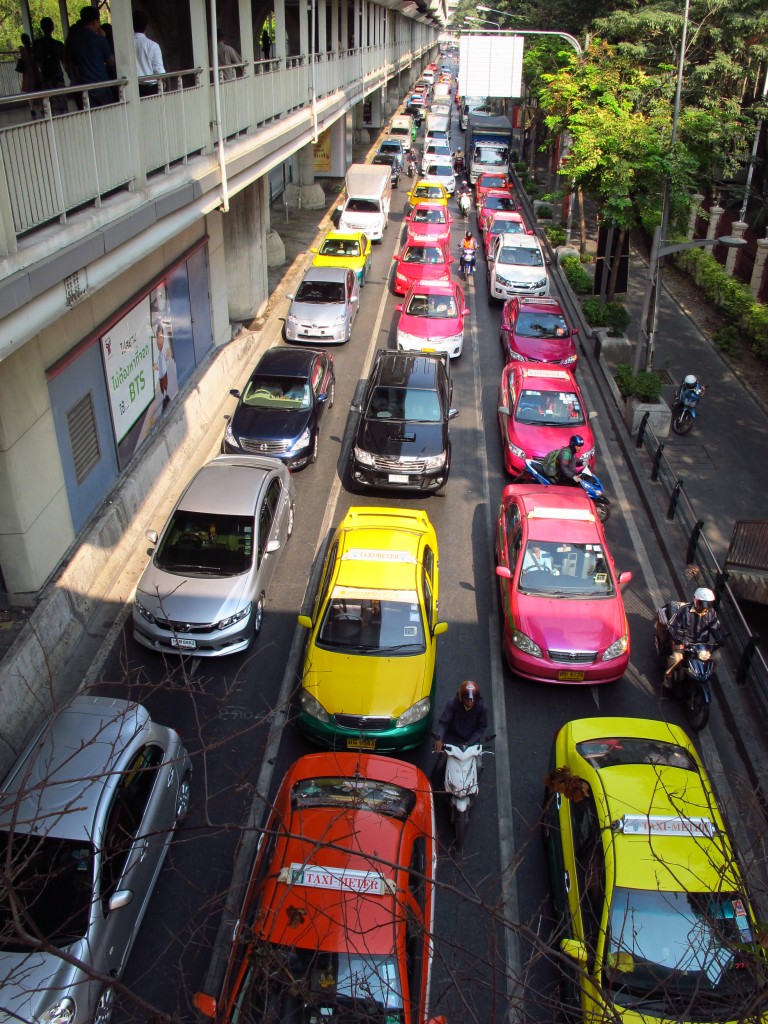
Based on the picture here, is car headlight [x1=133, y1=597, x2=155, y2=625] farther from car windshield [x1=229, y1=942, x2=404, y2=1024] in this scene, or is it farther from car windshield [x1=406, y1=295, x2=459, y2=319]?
car windshield [x1=406, y1=295, x2=459, y2=319]

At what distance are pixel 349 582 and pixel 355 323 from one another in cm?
1425

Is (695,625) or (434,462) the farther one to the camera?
(434,462)

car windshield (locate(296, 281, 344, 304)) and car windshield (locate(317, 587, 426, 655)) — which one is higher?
car windshield (locate(296, 281, 344, 304))

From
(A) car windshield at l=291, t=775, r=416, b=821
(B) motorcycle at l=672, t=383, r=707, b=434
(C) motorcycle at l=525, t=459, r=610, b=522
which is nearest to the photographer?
(A) car windshield at l=291, t=775, r=416, b=821

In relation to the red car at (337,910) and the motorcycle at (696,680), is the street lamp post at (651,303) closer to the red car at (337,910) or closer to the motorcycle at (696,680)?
the motorcycle at (696,680)

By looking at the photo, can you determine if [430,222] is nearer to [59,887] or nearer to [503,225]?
[503,225]

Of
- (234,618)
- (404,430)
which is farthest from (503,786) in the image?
(404,430)

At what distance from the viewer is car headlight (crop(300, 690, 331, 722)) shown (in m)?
8.82

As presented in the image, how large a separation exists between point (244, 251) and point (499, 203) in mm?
15228

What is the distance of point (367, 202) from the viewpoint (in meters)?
30.9

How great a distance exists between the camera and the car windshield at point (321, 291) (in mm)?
20906

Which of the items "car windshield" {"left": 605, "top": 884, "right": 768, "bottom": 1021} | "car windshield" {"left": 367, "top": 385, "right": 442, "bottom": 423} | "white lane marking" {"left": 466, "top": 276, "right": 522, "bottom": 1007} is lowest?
"white lane marking" {"left": 466, "top": 276, "right": 522, "bottom": 1007}

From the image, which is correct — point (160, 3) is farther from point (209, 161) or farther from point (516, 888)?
point (516, 888)

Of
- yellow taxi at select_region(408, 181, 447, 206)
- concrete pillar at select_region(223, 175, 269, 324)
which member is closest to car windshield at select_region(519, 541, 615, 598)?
concrete pillar at select_region(223, 175, 269, 324)
